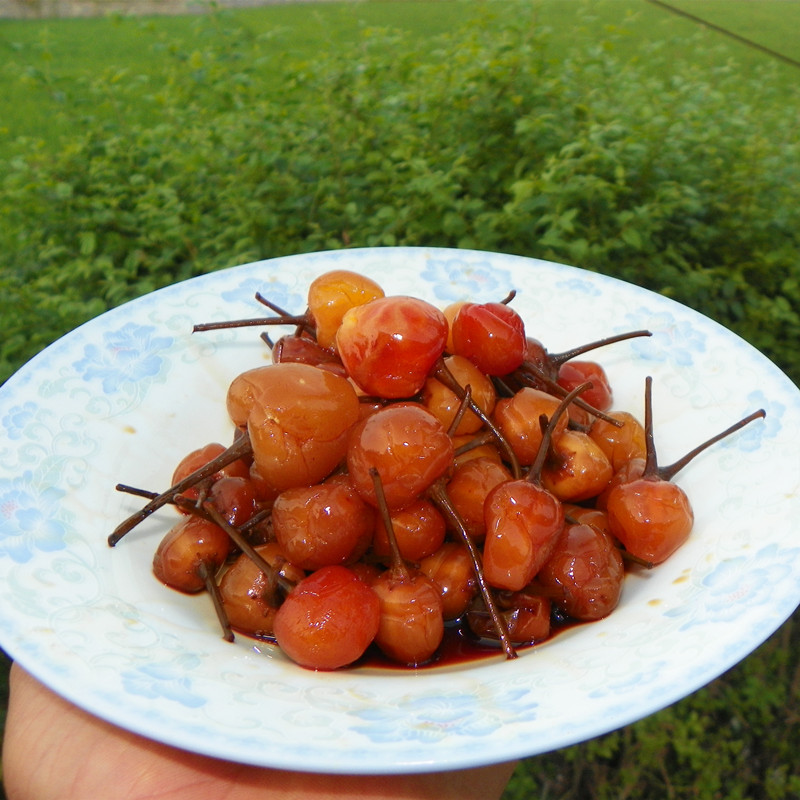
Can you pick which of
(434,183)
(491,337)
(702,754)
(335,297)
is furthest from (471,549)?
(702,754)

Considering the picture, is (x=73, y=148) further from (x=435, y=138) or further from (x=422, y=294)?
(x=422, y=294)

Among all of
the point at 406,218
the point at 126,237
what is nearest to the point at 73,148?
the point at 126,237

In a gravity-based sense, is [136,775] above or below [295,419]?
below

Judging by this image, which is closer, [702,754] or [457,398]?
[457,398]

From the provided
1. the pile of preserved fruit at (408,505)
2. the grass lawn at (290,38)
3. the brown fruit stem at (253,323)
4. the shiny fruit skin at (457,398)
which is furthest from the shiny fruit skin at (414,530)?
the grass lawn at (290,38)

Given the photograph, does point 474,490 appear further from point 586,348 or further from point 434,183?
point 434,183

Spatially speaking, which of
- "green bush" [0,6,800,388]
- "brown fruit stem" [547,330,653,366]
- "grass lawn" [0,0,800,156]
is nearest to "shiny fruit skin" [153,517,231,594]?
"brown fruit stem" [547,330,653,366]

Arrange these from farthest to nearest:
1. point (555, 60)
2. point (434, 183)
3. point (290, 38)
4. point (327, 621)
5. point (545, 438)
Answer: point (290, 38)
point (555, 60)
point (434, 183)
point (545, 438)
point (327, 621)
